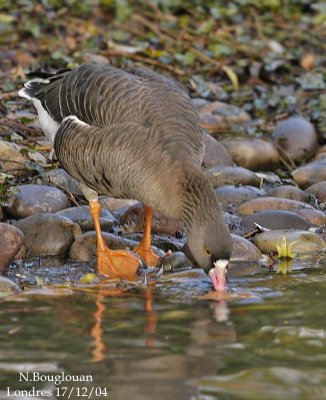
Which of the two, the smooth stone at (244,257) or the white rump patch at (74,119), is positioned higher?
the white rump patch at (74,119)

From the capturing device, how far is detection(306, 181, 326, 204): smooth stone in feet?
35.1

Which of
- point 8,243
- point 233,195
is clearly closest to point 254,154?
point 233,195

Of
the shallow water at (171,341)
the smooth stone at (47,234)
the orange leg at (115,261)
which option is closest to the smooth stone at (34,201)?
the smooth stone at (47,234)

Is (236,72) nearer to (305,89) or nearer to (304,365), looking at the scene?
(305,89)

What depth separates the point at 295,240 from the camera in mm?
8938

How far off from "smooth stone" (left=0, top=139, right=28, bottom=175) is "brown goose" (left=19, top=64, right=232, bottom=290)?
3.69ft

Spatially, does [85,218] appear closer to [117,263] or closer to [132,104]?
[117,263]

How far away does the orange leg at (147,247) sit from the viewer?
8.57 meters

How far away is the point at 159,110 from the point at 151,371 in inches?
128

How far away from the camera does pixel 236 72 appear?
14.9m

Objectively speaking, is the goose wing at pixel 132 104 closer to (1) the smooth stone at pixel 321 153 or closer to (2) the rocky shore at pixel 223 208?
(2) the rocky shore at pixel 223 208

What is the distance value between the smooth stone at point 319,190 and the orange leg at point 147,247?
2.60 meters

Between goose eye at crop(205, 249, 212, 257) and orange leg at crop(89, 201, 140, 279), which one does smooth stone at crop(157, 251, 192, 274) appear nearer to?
orange leg at crop(89, 201, 140, 279)

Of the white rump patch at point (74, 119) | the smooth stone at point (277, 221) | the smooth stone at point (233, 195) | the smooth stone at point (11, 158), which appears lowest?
the smooth stone at point (233, 195)
